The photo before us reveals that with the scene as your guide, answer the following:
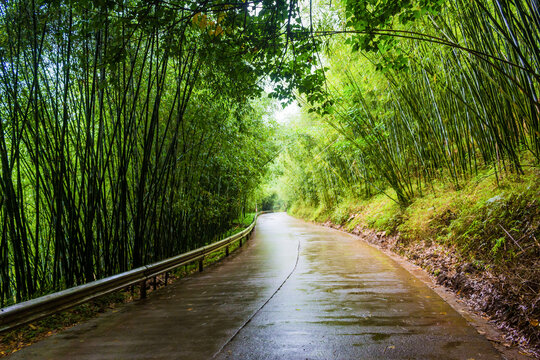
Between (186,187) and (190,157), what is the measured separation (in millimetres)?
643

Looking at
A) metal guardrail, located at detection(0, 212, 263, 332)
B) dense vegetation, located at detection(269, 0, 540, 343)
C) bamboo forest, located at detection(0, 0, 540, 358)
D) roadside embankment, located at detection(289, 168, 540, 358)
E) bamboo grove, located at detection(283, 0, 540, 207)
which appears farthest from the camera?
bamboo grove, located at detection(283, 0, 540, 207)

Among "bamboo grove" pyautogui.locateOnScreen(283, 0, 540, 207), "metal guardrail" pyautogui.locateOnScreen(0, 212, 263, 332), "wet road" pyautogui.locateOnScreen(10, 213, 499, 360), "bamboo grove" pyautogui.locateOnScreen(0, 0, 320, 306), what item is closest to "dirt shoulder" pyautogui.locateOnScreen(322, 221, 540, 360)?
"wet road" pyautogui.locateOnScreen(10, 213, 499, 360)

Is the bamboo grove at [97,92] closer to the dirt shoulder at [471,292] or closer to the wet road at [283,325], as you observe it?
the wet road at [283,325]

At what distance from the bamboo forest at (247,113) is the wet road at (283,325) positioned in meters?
0.61

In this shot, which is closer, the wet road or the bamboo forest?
the wet road

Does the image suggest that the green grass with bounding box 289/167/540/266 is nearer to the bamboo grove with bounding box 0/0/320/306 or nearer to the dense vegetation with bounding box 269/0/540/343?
the dense vegetation with bounding box 269/0/540/343

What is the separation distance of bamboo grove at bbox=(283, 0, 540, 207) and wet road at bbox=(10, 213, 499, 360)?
2347 millimetres

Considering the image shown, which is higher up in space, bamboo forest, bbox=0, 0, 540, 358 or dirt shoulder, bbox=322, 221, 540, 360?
bamboo forest, bbox=0, 0, 540, 358

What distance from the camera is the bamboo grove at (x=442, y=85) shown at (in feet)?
11.6

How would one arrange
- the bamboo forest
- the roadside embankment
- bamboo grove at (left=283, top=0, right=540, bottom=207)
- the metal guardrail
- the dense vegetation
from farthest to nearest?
bamboo grove at (left=283, top=0, right=540, bottom=207)
the bamboo forest
the dense vegetation
the roadside embankment
the metal guardrail

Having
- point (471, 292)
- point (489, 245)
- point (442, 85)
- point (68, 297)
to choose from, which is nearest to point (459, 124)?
point (442, 85)

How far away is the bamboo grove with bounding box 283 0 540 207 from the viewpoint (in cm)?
353

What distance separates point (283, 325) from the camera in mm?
3031

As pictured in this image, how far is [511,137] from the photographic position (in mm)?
4418
